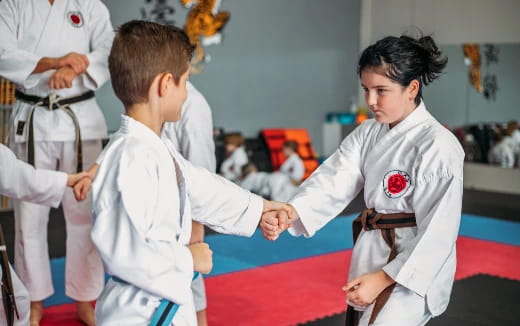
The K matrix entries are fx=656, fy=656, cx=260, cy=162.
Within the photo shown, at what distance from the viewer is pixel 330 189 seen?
2455 millimetres

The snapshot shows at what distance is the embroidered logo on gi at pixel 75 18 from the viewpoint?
10.6 feet

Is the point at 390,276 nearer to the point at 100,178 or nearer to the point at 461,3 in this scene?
the point at 100,178

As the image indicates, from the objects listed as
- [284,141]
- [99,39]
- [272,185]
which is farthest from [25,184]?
[284,141]

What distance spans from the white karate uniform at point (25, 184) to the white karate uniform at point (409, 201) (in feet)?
3.05

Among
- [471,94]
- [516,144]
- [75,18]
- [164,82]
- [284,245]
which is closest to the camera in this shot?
[164,82]

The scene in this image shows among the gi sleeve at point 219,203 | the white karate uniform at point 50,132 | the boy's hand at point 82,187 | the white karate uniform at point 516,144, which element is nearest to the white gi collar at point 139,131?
the gi sleeve at point 219,203

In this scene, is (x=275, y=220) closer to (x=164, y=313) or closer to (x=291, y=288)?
(x=164, y=313)

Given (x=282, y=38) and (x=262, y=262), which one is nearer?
(x=262, y=262)

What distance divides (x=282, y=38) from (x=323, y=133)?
5.41ft

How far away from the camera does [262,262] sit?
15.5ft

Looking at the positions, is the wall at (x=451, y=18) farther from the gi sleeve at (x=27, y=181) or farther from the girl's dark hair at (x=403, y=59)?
the gi sleeve at (x=27, y=181)

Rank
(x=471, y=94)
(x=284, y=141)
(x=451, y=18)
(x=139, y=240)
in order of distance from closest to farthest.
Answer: (x=139, y=240), (x=284, y=141), (x=451, y=18), (x=471, y=94)

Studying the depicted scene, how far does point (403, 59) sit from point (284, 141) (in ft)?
21.6

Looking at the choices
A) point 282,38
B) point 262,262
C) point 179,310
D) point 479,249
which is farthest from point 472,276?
point 282,38
